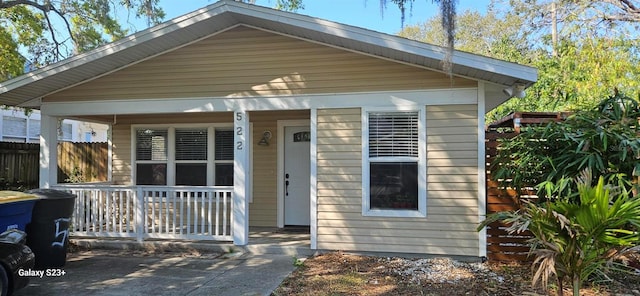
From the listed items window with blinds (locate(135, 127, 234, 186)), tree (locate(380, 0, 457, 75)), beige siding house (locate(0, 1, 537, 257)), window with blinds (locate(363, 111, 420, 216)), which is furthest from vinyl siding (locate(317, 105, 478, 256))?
window with blinds (locate(135, 127, 234, 186))

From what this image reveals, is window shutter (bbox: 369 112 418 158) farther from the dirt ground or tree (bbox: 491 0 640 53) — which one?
tree (bbox: 491 0 640 53)

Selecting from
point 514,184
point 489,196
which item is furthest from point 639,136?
point 489,196

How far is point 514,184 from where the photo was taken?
533 cm

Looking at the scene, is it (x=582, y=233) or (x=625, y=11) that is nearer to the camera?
(x=582, y=233)

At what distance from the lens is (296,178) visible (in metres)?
7.79

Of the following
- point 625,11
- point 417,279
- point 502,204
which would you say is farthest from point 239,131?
point 625,11

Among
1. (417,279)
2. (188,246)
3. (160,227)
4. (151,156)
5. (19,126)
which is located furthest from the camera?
(19,126)

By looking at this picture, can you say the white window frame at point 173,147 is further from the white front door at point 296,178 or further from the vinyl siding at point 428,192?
the vinyl siding at point 428,192

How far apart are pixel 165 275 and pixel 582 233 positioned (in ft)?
14.9

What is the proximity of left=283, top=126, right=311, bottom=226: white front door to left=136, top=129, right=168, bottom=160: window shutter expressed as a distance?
2.40m

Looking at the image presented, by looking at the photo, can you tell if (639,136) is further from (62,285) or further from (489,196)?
(62,285)

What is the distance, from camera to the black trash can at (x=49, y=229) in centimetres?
500

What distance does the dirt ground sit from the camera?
4482 millimetres

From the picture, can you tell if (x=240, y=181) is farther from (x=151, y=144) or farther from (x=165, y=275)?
(x=151, y=144)
